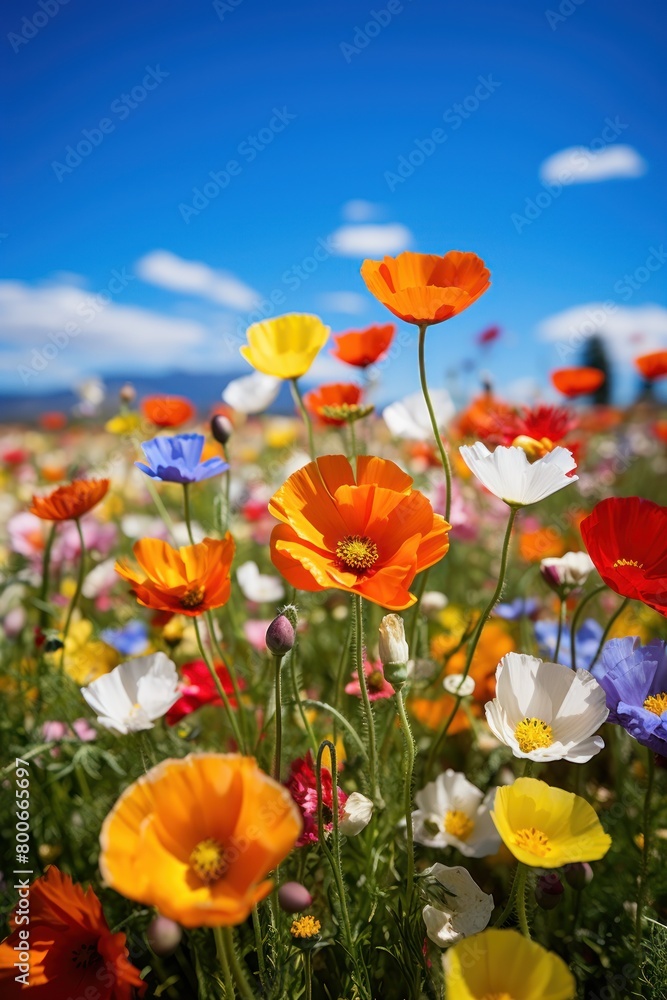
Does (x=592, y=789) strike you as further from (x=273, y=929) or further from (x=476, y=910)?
(x=273, y=929)

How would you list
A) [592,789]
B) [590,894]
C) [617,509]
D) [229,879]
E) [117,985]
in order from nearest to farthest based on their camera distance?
[229,879] < [117,985] < [617,509] < [590,894] < [592,789]

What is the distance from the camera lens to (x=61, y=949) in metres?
0.67

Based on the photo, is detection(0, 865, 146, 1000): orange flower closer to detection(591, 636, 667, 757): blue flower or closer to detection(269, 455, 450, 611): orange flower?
detection(269, 455, 450, 611): orange flower

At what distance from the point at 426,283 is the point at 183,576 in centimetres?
47

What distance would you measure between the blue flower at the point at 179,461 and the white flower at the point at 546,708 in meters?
0.47

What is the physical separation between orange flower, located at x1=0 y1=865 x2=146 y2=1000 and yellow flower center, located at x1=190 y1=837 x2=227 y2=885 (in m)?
0.18

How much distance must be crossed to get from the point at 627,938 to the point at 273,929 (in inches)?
18.0

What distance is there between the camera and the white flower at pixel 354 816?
717mm

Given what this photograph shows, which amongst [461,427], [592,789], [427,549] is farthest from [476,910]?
[461,427]

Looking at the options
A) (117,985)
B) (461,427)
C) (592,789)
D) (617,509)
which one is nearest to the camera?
(117,985)

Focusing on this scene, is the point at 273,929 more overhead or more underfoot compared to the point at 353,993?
more overhead

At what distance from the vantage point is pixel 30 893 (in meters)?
0.67

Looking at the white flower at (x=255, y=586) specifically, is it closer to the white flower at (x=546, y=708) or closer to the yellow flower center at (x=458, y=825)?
the yellow flower center at (x=458, y=825)

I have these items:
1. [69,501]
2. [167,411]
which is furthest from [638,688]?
[167,411]
